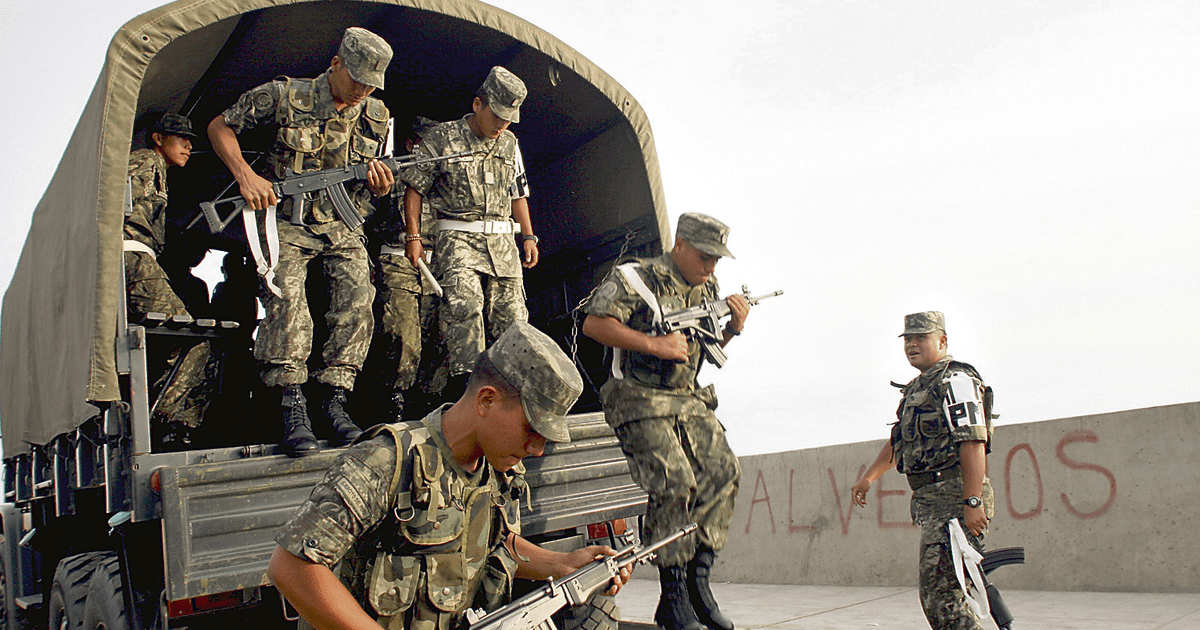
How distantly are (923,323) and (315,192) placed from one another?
2.86 m

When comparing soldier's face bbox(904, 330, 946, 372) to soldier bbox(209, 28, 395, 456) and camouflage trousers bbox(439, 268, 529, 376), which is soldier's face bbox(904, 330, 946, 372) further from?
soldier bbox(209, 28, 395, 456)

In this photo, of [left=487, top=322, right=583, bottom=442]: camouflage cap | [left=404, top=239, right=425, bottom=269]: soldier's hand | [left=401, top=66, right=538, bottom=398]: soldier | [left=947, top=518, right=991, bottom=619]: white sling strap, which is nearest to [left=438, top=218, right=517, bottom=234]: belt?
[left=401, top=66, right=538, bottom=398]: soldier

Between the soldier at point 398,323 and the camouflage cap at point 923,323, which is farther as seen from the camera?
the soldier at point 398,323

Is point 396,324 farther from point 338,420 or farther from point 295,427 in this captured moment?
point 295,427

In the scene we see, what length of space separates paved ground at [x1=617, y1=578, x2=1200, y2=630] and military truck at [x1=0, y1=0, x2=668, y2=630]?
5.42ft

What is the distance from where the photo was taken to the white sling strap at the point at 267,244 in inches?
152

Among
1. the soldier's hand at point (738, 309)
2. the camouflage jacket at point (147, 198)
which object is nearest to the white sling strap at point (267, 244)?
the camouflage jacket at point (147, 198)

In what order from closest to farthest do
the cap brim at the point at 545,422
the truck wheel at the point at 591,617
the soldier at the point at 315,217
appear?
the cap brim at the point at 545,422, the truck wheel at the point at 591,617, the soldier at the point at 315,217

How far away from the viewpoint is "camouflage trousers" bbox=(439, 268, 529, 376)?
4148mm

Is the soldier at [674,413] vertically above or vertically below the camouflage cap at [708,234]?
below

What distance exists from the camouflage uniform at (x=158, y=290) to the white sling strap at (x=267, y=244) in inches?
16.1

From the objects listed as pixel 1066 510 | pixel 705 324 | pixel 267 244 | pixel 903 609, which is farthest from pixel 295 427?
pixel 1066 510

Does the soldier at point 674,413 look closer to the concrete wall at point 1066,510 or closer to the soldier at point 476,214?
the soldier at point 476,214

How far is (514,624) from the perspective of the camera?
7.74ft
